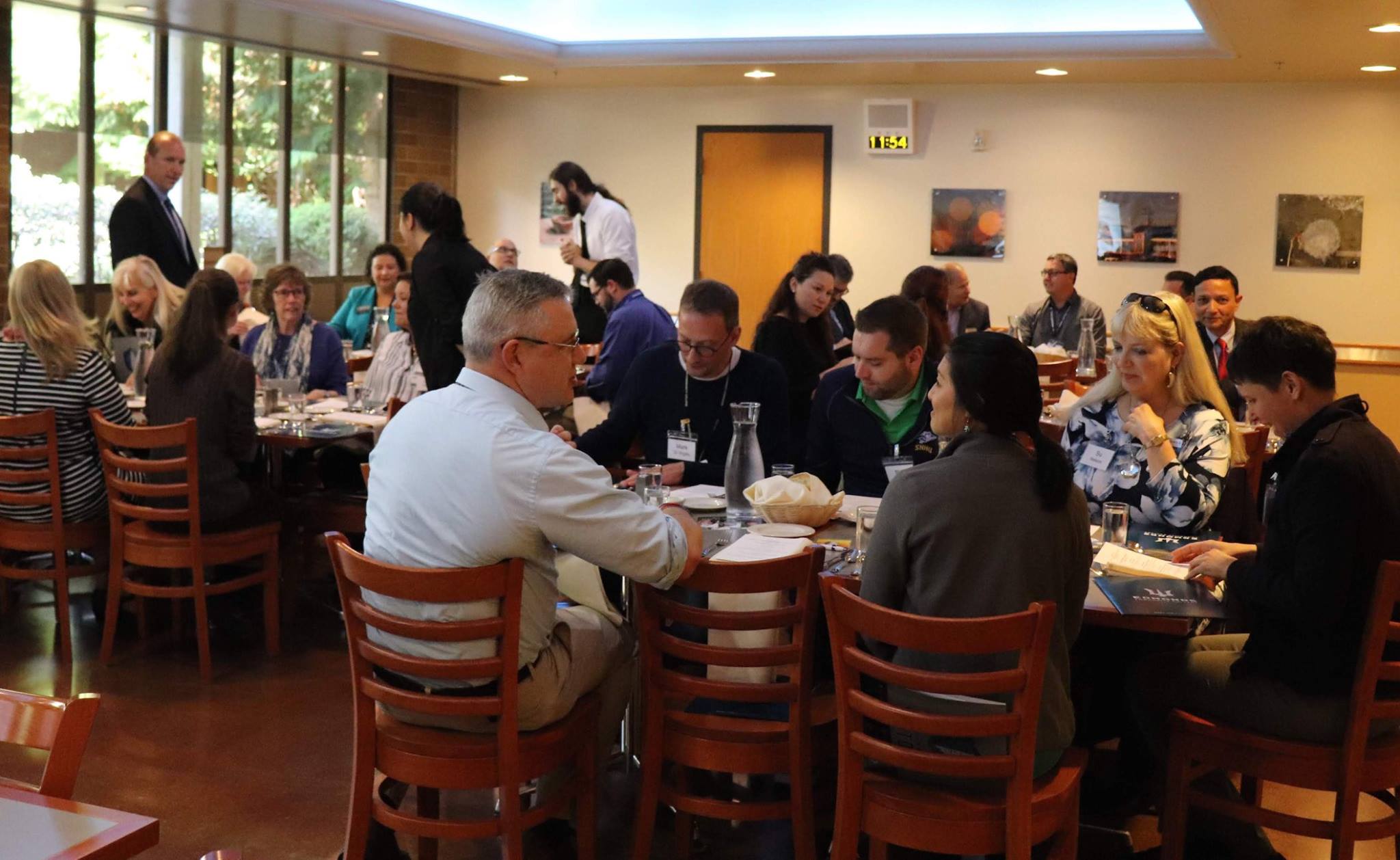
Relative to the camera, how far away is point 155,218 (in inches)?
297

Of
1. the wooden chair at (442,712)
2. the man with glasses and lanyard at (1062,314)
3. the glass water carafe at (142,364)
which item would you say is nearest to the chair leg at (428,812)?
the wooden chair at (442,712)

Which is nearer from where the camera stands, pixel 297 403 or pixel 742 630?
pixel 742 630

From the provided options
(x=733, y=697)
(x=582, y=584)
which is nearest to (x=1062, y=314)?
(x=582, y=584)

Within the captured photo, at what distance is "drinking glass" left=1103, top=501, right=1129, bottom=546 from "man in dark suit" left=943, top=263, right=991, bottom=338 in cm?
567

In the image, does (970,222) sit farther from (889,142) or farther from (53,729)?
(53,729)

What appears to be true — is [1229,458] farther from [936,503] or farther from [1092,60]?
[1092,60]

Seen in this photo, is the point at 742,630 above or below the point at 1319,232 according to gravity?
below

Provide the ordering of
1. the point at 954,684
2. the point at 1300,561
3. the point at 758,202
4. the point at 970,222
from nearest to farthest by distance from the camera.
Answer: the point at 954,684
the point at 1300,561
the point at 970,222
the point at 758,202

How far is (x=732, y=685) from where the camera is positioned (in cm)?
287

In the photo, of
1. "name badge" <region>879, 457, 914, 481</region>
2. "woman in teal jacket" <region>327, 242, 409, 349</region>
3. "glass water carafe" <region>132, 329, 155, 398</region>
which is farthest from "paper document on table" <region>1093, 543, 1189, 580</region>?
"woman in teal jacket" <region>327, 242, 409, 349</region>

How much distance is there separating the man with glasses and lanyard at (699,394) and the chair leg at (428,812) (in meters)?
1.41

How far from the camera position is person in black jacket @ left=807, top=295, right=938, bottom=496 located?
12.9 ft

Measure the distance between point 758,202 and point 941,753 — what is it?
867cm

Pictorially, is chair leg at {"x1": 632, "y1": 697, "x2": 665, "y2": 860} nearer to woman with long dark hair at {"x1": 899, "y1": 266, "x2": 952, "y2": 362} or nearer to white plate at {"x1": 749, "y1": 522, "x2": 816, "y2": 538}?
white plate at {"x1": 749, "y1": 522, "x2": 816, "y2": 538}
